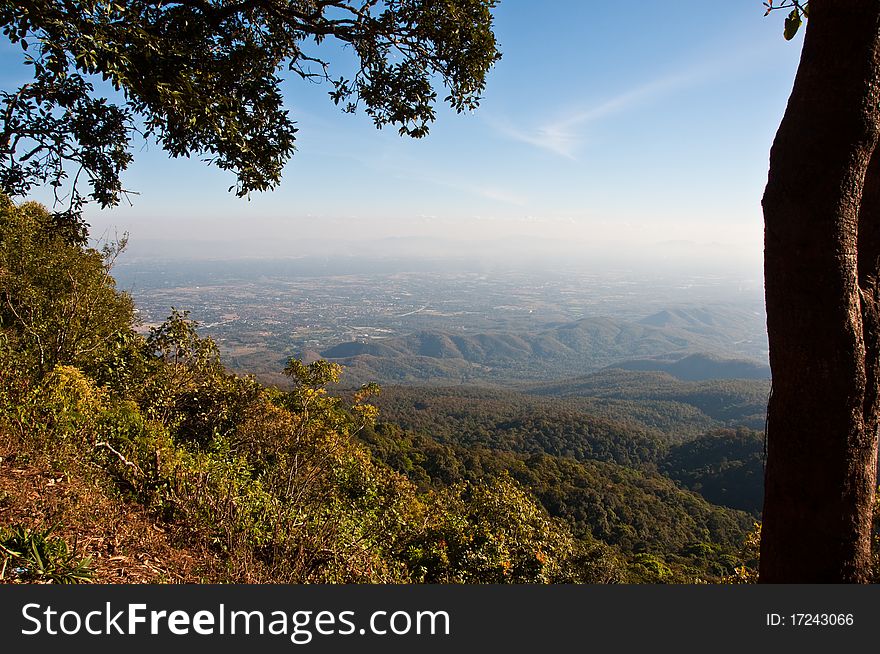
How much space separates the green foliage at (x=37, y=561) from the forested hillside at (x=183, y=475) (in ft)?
0.04

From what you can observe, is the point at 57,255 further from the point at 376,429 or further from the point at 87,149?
the point at 376,429

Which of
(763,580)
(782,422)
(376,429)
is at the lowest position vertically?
(376,429)

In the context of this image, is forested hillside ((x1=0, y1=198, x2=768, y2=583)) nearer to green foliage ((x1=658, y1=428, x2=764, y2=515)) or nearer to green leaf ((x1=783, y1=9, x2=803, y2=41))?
green leaf ((x1=783, y1=9, x2=803, y2=41))

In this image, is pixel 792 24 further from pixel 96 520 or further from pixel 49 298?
pixel 49 298

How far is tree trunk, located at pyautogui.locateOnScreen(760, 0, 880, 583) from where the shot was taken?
156 centimetres

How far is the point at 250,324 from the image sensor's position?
453 feet

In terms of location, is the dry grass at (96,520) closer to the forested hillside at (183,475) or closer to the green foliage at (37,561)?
the forested hillside at (183,475)

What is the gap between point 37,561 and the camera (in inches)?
100.0

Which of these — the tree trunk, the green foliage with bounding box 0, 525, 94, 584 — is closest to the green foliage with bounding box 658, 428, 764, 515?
the tree trunk

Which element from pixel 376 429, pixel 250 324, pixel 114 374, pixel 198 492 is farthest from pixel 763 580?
pixel 250 324

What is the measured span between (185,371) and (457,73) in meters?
8.16

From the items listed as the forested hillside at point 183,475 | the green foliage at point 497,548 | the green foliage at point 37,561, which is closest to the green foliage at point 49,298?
the forested hillside at point 183,475

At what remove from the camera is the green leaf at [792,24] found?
2451mm

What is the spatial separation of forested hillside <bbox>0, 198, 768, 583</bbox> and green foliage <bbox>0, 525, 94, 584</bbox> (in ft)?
0.04
